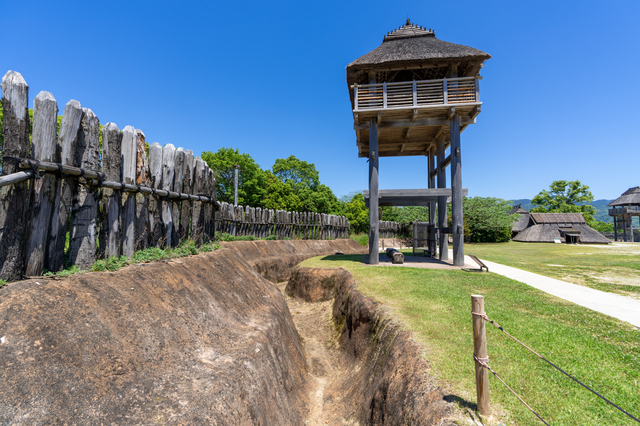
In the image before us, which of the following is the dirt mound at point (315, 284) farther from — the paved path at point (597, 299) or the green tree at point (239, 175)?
the green tree at point (239, 175)

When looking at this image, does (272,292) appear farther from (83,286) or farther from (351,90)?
(351,90)

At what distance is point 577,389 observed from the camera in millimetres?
3266

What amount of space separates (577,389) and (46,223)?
6766mm

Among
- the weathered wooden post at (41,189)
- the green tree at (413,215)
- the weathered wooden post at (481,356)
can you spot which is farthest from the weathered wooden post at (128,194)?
the green tree at (413,215)

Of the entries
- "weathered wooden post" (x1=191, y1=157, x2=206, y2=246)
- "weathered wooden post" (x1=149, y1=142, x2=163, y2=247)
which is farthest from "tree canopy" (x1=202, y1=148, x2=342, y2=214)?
"weathered wooden post" (x1=149, y1=142, x2=163, y2=247)

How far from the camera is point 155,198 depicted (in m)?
5.85

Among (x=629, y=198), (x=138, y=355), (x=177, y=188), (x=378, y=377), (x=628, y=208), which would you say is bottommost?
(x=378, y=377)

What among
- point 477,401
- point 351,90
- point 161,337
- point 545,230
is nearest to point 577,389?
point 477,401

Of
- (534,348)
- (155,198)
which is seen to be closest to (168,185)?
(155,198)

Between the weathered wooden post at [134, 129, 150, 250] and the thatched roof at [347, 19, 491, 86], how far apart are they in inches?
413

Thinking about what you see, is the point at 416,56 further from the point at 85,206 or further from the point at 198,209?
the point at 85,206

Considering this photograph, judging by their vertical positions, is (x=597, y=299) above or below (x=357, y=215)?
below

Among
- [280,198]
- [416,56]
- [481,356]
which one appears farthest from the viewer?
[280,198]

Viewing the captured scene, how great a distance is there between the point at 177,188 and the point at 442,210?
12715mm
